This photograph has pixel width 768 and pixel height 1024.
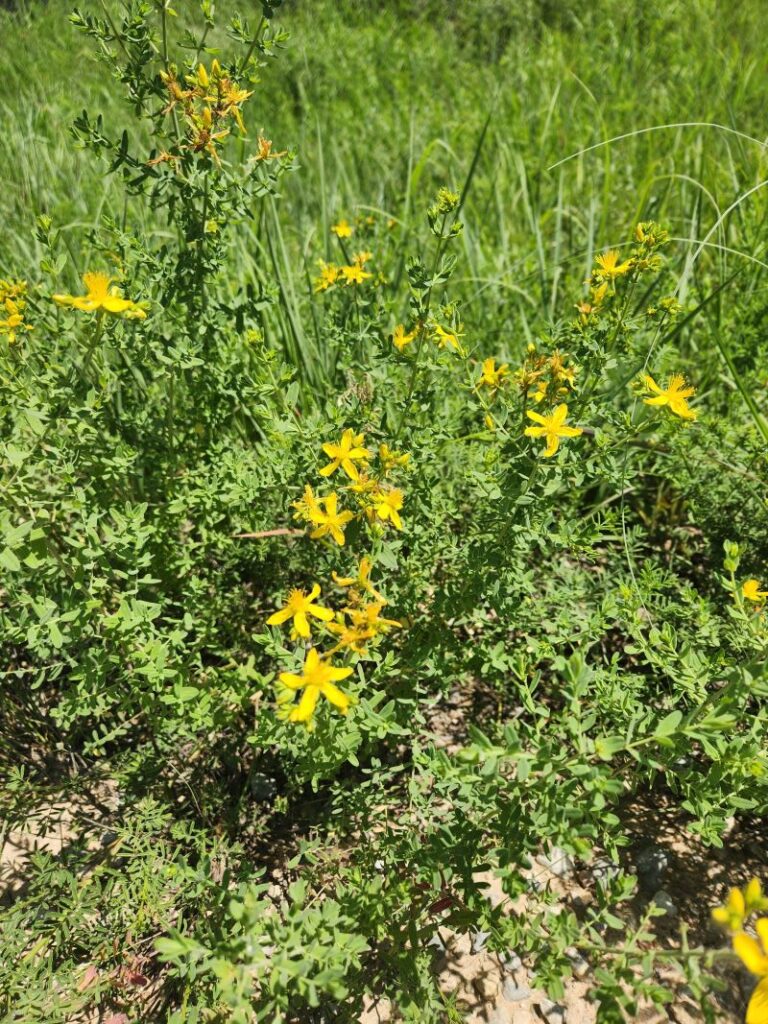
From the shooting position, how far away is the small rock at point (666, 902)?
1869 mm

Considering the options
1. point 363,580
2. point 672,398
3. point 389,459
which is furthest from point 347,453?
point 672,398

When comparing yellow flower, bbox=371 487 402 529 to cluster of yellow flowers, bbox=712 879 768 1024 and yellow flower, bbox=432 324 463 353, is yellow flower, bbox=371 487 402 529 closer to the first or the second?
yellow flower, bbox=432 324 463 353

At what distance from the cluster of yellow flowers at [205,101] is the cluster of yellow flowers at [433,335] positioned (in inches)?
24.8

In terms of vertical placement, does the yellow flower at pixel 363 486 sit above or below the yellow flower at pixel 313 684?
above

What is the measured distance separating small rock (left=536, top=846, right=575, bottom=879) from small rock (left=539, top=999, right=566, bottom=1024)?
299 mm

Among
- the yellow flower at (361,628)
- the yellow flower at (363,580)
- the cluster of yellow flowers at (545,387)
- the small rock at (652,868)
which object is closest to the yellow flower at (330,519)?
the yellow flower at (363,580)

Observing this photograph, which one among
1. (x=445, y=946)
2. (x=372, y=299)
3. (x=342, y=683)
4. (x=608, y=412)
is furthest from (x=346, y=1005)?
(x=372, y=299)

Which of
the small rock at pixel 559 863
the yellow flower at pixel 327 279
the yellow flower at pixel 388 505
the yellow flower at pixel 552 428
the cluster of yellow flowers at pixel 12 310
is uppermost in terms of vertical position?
the cluster of yellow flowers at pixel 12 310

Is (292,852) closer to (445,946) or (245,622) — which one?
(445,946)

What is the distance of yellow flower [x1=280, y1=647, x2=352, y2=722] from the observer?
1.25 meters

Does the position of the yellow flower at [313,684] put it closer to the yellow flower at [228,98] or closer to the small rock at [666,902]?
the small rock at [666,902]

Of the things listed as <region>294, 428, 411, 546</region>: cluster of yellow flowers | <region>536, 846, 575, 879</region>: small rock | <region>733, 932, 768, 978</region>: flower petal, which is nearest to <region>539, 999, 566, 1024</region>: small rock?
<region>536, 846, 575, 879</region>: small rock

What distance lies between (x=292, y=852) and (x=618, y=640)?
1286mm

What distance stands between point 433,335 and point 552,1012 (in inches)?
68.6
